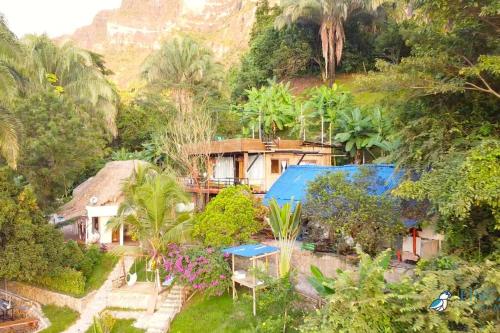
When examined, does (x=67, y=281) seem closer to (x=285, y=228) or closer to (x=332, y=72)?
(x=285, y=228)

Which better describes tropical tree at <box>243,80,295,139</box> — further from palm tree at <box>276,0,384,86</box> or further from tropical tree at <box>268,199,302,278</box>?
tropical tree at <box>268,199,302,278</box>

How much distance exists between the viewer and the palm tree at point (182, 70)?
3716cm

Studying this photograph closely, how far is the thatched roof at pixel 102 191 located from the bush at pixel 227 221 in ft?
21.7

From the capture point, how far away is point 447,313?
7887 millimetres

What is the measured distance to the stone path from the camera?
1645 centimetres

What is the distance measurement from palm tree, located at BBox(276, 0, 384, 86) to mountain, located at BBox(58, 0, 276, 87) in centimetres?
8067

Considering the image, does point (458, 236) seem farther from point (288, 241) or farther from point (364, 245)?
point (288, 241)

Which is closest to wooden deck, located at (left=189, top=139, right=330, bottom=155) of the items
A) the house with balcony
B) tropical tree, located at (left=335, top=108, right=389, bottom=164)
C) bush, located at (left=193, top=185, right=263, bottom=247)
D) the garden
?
the house with balcony

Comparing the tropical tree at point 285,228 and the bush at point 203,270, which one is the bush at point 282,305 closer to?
the tropical tree at point 285,228

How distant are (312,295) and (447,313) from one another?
19.8 feet

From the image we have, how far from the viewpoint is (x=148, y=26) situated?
147m

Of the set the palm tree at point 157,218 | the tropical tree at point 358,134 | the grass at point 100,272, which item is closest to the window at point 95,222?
the grass at point 100,272

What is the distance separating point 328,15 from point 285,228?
2745cm

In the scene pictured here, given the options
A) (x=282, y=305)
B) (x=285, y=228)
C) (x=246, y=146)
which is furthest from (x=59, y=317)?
(x=246, y=146)
